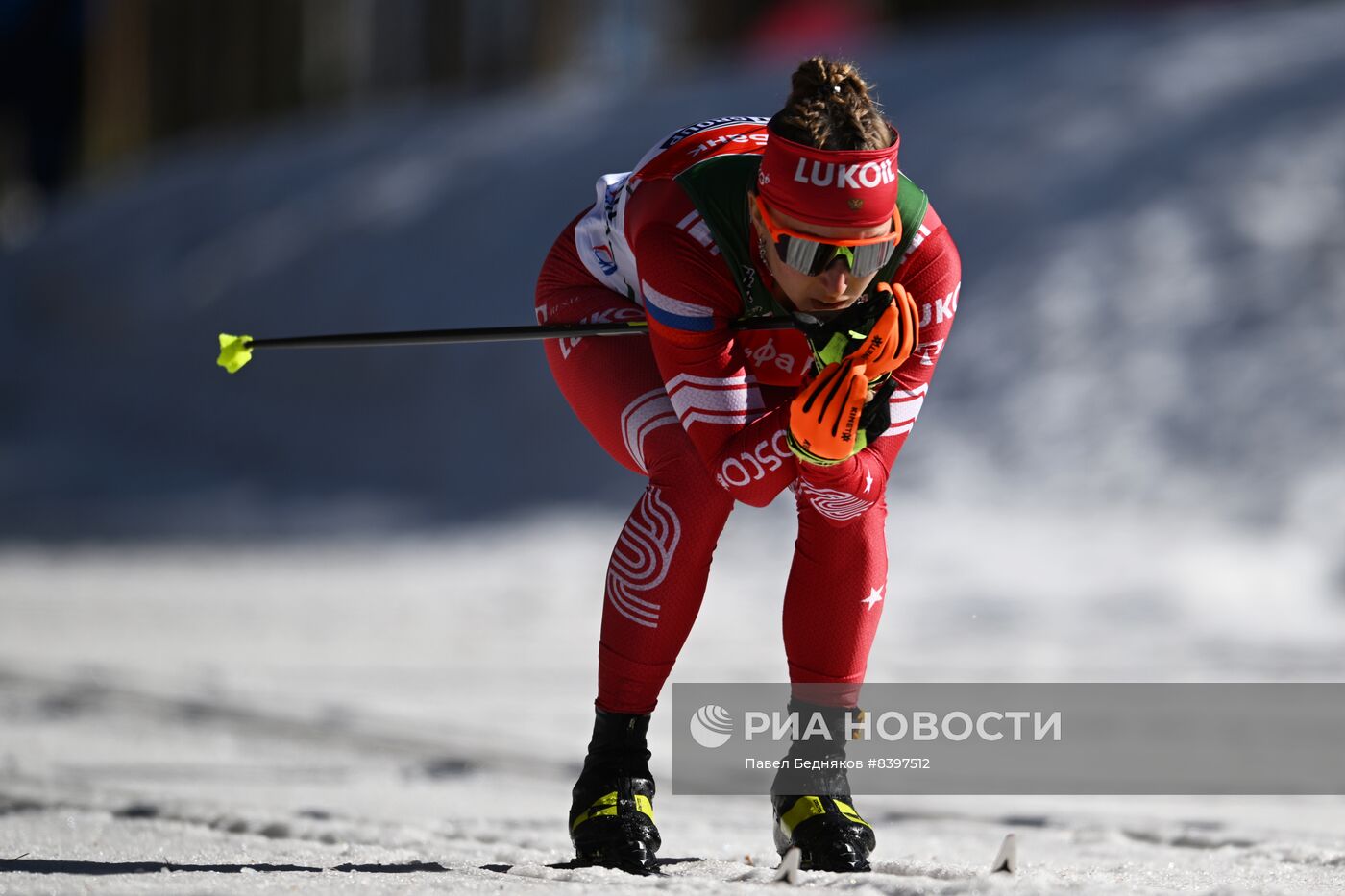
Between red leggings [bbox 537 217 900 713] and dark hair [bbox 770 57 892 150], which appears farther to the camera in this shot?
red leggings [bbox 537 217 900 713]

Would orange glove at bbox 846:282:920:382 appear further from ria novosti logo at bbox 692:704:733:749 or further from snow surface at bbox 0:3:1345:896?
ria novosti logo at bbox 692:704:733:749

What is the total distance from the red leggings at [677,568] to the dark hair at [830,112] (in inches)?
19.7

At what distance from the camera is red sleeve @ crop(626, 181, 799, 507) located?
2.58m

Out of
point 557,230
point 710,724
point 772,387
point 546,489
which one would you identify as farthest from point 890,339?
point 557,230

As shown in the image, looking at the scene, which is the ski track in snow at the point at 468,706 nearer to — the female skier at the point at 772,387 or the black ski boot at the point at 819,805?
the black ski boot at the point at 819,805

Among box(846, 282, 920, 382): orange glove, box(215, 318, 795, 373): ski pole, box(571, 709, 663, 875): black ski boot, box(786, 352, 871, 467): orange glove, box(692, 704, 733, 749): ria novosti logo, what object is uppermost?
box(215, 318, 795, 373): ski pole

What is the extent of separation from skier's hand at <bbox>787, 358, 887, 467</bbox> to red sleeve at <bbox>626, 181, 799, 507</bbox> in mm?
68

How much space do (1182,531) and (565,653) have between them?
3000mm

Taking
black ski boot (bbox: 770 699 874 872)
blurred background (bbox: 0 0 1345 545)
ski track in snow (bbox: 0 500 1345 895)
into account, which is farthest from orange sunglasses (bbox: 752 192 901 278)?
blurred background (bbox: 0 0 1345 545)

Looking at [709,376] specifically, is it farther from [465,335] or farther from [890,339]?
[465,335]

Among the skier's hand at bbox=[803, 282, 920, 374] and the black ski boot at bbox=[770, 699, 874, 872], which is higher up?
the skier's hand at bbox=[803, 282, 920, 374]

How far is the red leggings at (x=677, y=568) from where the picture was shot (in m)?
2.71

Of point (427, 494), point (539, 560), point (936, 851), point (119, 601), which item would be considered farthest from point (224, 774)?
point (427, 494)

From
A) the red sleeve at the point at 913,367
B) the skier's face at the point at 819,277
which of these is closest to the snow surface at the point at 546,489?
the red sleeve at the point at 913,367
